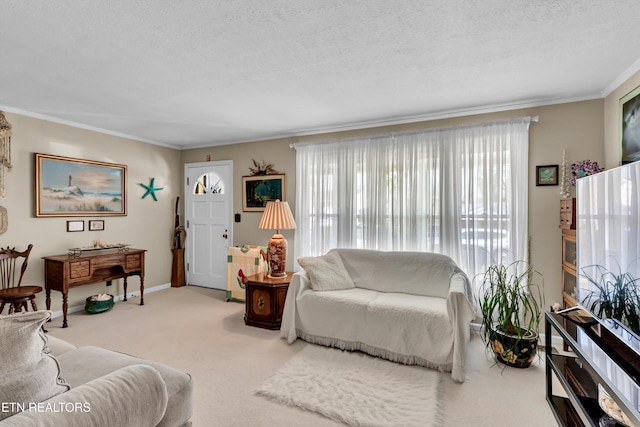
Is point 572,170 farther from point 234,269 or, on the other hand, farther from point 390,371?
point 234,269

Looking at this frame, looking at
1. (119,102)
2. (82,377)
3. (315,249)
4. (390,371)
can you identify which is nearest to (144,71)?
(119,102)

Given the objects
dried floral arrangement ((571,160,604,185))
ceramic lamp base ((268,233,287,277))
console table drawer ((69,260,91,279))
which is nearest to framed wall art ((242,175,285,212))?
ceramic lamp base ((268,233,287,277))

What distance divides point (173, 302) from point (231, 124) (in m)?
2.55

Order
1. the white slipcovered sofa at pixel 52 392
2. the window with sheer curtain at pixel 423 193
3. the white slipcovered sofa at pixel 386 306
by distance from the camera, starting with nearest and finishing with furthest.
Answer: the white slipcovered sofa at pixel 52 392 → the white slipcovered sofa at pixel 386 306 → the window with sheer curtain at pixel 423 193

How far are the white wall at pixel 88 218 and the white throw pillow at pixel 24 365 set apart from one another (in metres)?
3.21

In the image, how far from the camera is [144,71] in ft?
7.67

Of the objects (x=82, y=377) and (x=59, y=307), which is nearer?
(x=82, y=377)

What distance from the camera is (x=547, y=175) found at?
2.96 meters

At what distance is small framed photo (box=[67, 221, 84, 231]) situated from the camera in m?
3.74

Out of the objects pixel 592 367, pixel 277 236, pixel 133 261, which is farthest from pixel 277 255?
pixel 592 367

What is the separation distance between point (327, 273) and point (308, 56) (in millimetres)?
2073

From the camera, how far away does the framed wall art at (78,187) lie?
3479mm

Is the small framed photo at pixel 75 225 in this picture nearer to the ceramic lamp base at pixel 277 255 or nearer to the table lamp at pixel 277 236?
the table lamp at pixel 277 236

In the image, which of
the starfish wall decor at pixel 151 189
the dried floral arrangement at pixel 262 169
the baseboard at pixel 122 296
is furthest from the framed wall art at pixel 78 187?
the dried floral arrangement at pixel 262 169
